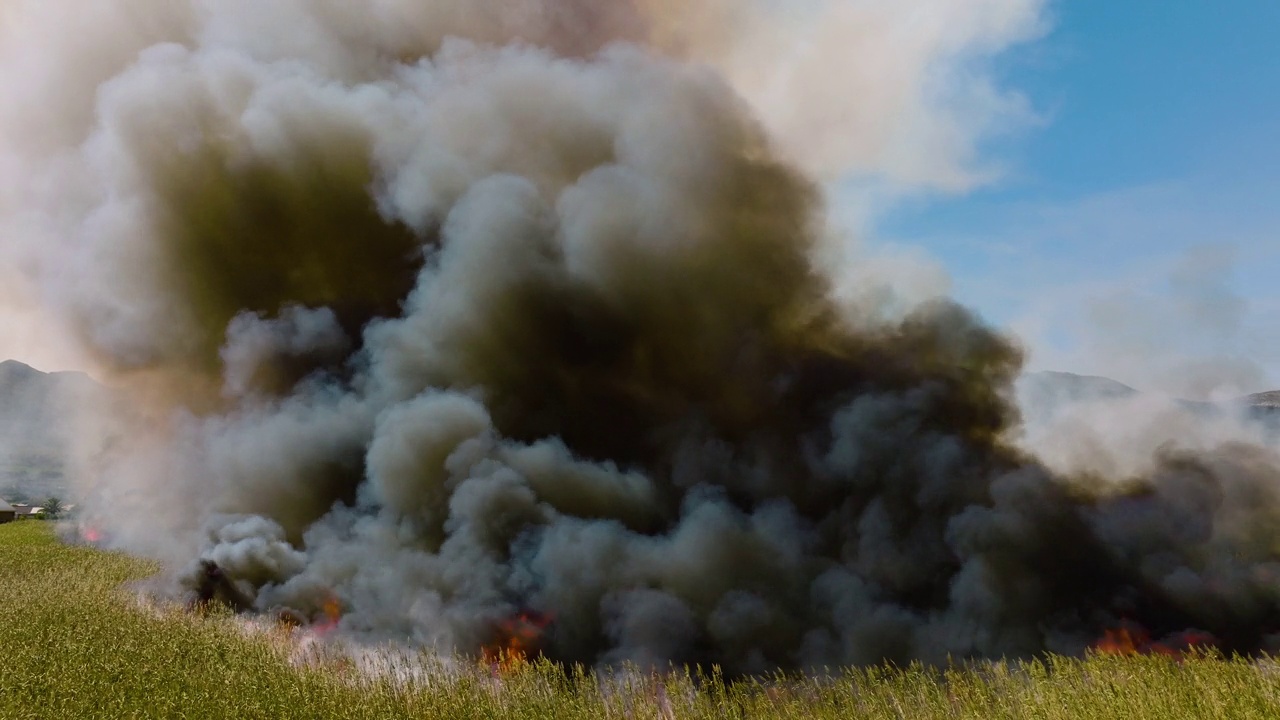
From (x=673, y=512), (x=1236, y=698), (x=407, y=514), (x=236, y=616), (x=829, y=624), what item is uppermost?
(x=407, y=514)

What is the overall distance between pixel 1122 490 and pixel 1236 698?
26.8 m

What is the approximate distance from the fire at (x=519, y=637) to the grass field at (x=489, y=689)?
7.49 m

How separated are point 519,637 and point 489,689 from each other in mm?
14961

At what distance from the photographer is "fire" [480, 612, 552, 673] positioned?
117 feet

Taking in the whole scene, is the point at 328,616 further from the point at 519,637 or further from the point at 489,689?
the point at 489,689

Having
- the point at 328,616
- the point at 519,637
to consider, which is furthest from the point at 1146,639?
the point at 328,616

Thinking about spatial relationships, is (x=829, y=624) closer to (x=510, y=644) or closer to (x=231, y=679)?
(x=510, y=644)

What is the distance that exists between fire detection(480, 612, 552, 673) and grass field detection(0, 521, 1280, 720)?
295 inches

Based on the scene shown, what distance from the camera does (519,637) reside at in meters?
37.2

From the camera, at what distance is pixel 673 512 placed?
50500 mm

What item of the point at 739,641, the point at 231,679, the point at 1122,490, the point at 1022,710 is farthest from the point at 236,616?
the point at 1122,490

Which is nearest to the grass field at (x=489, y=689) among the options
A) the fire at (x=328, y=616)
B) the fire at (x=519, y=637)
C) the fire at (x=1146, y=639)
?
the fire at (x=519, y=637)

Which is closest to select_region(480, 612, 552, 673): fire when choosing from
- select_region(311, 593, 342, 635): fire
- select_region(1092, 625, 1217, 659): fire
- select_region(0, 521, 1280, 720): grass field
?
select_region(0, 521, 1280, 720): grass field

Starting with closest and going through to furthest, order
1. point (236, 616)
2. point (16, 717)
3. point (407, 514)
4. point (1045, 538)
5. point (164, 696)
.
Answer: point (16, 717) < point (164, 696) < point (236, 616) < point (1045, 538) < point (407, 514)
